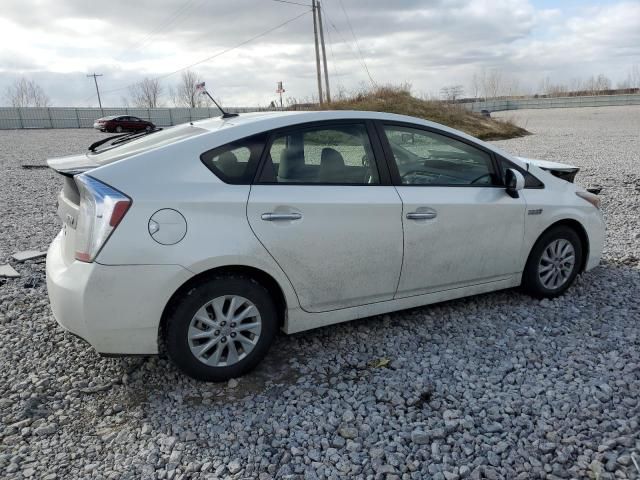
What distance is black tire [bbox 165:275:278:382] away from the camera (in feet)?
9.90

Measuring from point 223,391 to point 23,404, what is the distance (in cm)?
118

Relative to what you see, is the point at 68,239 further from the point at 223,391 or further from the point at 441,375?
the point at 441,375

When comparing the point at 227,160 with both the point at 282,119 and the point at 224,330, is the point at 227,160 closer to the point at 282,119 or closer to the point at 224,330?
the point at 282,119

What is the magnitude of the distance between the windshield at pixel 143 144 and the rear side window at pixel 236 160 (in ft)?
1.02

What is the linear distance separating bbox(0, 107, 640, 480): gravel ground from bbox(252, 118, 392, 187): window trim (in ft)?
3.91

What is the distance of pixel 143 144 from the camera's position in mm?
3498

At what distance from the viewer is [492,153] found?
4074 millimetres

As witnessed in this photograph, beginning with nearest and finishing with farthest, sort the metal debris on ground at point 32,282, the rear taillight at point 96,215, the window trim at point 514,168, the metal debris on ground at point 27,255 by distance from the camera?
the rear taillight at point 96,215 < the window trim at point 514,168 < the metal debris on ground at point 32,282 < the metal debris on ground at point 27,255

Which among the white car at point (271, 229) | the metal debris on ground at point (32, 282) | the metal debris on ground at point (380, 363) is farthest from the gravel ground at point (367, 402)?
the metal debris on ground at point (32, 282)

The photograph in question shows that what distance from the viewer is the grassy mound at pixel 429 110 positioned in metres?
25.5

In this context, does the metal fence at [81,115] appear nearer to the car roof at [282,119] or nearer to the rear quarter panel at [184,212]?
the car roof at [282,119]

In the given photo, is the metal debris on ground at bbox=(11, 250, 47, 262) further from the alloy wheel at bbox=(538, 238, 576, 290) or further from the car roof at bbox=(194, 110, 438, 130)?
the alloy wheel at bbox=(538, 238, 576, 290)

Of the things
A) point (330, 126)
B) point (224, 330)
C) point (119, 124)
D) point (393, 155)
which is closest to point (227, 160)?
point (330, 126)

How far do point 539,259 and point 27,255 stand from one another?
532 centimetres
